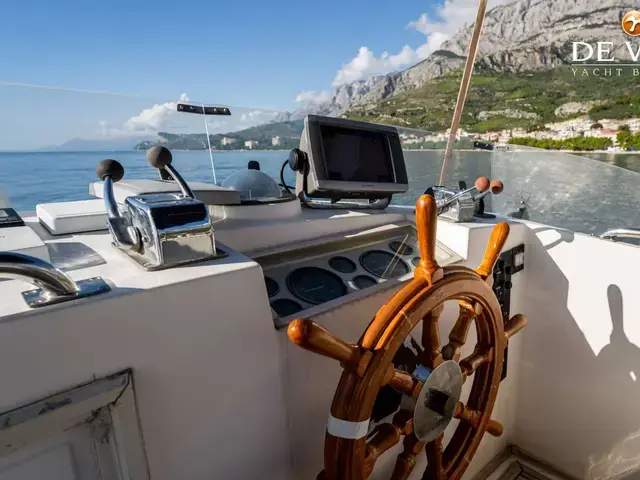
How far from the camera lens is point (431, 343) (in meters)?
0.84

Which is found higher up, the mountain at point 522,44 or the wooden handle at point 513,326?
the mountain at point 522,44

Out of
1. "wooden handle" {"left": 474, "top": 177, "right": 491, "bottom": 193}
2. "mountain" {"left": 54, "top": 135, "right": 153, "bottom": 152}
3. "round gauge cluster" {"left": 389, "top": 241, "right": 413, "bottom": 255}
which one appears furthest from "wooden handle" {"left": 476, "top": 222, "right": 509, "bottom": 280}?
"mountain" {"left": 54, "top": 135, "right": 153, "bottom": 152}

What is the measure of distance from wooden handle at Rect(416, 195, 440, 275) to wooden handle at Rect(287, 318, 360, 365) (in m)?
0.22

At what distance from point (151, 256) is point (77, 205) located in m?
0.52

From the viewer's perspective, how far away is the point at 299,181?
1406 mm

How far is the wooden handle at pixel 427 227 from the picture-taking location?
0.68 metres

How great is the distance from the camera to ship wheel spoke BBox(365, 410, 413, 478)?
761 millimetres

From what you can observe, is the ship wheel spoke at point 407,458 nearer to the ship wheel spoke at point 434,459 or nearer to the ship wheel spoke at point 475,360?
the ship wheel spoke at point 434,459

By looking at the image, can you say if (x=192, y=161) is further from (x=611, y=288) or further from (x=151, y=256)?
(x=611, y=288)

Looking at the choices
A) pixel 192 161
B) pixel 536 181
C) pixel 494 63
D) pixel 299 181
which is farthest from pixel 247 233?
pixel 494 63

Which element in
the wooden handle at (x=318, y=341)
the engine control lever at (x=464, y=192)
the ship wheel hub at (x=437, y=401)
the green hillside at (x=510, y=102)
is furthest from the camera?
the green hillside at (x=510, y=102)

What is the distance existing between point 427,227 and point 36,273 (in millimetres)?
609

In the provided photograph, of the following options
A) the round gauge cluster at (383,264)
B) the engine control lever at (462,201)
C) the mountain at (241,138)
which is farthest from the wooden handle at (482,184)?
the mountain at (241,138)

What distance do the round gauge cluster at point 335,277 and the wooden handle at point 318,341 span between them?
0.79 feet
